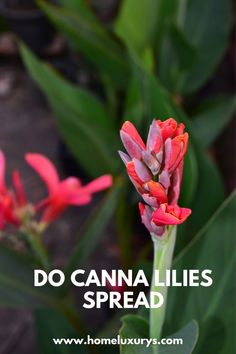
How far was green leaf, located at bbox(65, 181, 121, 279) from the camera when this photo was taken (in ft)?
2.63

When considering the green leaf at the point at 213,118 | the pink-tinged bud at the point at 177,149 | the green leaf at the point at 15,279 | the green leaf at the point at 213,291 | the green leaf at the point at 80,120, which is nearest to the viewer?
the pink-tinged bud at the point at 177,149

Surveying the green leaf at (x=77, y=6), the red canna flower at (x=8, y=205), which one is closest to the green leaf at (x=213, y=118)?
the green leaf at (x=77, y=6)

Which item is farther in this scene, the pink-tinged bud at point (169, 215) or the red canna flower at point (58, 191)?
the red canna flower at point (58, 191)

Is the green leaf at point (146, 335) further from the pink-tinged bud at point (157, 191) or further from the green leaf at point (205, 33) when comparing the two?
the green leaf at point (205, 33)

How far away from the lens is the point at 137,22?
124cm

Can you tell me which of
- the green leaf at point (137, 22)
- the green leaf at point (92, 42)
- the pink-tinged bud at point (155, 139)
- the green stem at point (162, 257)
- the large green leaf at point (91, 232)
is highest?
the green leaf at point (137, 22)

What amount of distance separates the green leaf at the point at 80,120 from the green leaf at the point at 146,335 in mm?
568

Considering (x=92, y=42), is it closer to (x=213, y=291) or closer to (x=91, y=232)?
(x=91, y=232)

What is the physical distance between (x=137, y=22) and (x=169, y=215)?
2.84 ft

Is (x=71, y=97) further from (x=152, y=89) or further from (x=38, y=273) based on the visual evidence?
(x=38, y=273)

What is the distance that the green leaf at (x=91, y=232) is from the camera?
0.80 m

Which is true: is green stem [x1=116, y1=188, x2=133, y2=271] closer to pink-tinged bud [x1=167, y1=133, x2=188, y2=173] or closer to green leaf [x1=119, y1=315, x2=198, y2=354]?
green leaf [x1=119, y1=315, x2=198, y2=354]

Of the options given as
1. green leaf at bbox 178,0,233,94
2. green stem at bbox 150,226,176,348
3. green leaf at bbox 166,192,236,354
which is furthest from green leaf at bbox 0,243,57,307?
green leaf at bbox 178,0,233,94

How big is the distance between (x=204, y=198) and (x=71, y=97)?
29cm
